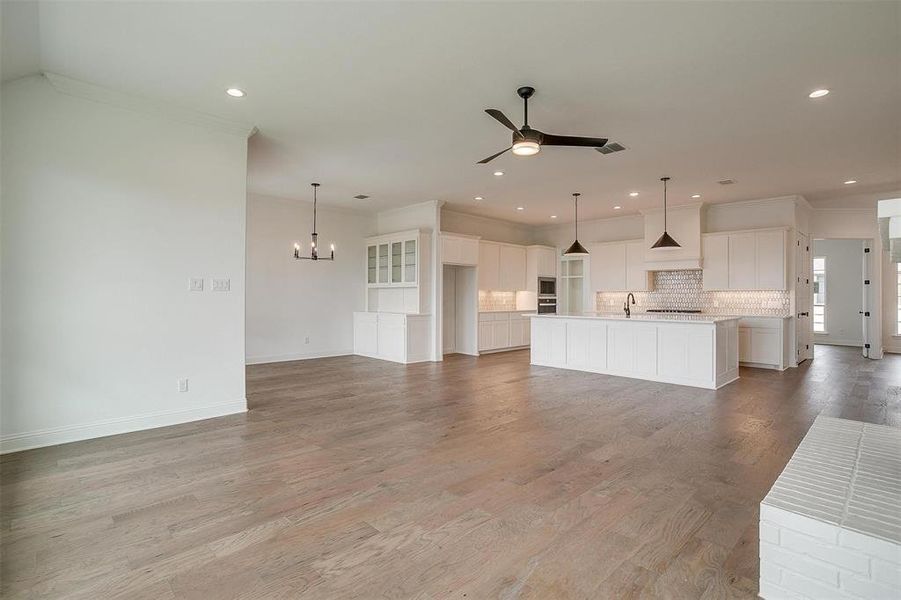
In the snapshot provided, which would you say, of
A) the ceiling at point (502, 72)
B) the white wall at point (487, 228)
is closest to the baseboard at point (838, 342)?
the ceiling at point (502, 72)

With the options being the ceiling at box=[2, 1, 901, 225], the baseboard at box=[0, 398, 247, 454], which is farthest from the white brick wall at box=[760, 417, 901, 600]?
the baseboard at box=[0, 398, 247, 454]

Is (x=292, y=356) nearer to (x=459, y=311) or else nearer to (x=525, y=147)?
(x=459, y=311)

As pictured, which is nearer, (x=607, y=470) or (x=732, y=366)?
(x=607, y=470)

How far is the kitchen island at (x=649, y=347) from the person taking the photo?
5801mm

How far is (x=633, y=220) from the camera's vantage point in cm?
945

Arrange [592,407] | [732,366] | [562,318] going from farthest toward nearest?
[562,318]
[732,366]
[592,407]

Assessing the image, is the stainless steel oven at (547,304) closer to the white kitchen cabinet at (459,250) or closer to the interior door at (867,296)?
the white kitchen cabinet at (459,250)

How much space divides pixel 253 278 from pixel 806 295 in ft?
33.1

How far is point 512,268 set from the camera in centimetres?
995

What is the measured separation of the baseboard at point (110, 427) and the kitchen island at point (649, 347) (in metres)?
4.89

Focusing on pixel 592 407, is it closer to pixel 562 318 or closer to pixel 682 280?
pixel 562 318

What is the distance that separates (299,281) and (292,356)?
4.68ft

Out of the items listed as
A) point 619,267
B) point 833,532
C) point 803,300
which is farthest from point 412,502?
point 803,300

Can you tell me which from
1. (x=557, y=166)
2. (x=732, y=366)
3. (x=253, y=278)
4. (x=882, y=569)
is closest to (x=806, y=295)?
(x=732, y=366)
